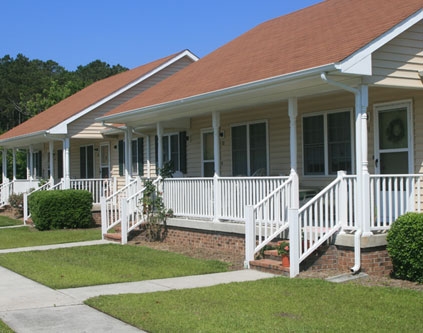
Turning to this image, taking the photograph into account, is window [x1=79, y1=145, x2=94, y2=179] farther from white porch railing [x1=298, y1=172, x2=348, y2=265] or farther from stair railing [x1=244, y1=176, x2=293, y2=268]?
white porch railing [x1=298, y1=172, x2=348, y2=265]

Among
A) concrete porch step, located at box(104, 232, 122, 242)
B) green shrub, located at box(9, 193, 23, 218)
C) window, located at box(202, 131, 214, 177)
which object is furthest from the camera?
green shrub, located at box(9, 193, 23, 218)

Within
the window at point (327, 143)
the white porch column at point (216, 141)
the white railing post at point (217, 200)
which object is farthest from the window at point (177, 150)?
the window at point (327, 143)

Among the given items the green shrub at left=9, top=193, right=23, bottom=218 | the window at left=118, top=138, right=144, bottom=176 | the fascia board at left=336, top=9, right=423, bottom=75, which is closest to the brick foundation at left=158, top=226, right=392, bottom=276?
the fascia board at left=336, top=9, right=423, bottom=75

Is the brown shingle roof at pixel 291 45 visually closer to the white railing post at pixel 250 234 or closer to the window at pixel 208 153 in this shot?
the window at pixel 208 153

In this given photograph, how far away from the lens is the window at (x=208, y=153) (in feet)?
56.3

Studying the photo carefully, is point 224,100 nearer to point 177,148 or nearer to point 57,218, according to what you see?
point 177,148

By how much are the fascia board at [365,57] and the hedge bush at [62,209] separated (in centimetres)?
1288

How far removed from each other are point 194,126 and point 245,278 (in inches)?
340

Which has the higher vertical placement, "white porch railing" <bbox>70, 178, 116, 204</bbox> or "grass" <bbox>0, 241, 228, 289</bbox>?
"white porch railing" <bbox>70, 178, 116, 204</bbox>

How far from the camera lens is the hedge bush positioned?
1970cm

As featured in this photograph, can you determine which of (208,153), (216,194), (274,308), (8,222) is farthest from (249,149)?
(8,222)

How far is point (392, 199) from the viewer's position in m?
10.8

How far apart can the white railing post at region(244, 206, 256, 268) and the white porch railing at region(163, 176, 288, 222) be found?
0.82m

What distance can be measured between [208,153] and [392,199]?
744 centimetres
